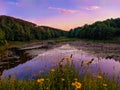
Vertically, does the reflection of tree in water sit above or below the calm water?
below

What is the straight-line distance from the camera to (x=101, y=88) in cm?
848

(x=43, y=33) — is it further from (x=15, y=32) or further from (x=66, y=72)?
(x=66, y=72)

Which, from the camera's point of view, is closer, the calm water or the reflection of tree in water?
Result: the calm water

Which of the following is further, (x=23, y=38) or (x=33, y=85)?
(x=23, y=38)

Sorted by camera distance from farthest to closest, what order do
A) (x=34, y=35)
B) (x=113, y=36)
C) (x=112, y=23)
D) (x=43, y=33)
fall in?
(x=43, y=33) < (x=34, y=35) < (x=112, y=23) < (x=113, y=36)

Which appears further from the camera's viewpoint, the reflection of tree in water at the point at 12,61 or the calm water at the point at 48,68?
the reflection of tree in water at the point at 12,61

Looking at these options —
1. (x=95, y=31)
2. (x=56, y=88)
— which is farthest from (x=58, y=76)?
(x=95, y=31)

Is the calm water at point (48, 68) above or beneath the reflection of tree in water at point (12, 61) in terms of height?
above

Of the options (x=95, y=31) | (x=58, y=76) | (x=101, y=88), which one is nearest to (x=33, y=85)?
(x=58, y=76)

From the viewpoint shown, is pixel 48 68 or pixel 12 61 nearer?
pixel 48 68

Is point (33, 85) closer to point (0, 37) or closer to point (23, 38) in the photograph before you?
point (0, 37)

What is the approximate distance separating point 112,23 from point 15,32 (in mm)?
49833

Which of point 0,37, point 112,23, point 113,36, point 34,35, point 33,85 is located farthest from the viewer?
point 34,35

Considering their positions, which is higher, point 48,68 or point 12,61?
point 48,68
